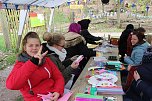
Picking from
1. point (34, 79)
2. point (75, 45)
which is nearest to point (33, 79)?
point (34, 79)

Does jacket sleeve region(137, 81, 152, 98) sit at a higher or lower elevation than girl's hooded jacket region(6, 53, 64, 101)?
lower

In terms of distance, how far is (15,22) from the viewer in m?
8.37

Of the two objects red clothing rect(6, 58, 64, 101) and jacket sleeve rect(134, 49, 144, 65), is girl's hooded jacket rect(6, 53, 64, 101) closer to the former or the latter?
red clothing rect(6, 58, 64, 101)

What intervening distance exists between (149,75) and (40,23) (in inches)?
340

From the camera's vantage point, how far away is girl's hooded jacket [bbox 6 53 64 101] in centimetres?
166

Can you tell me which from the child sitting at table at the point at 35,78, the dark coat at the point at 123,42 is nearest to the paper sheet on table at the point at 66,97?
the child sitting at table at the point at 35,78

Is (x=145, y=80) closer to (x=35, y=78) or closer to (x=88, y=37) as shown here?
(x=35, y=78)

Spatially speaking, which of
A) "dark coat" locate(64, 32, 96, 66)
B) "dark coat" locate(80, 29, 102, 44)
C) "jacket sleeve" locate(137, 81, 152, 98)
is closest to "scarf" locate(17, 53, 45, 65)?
"jacket sleeve" locate(137, 81, 152, 98)

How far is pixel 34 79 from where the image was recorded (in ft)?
6.03

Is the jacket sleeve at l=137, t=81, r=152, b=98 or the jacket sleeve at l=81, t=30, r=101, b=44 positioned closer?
the jacket sleeve at l=137, t=81, r=152, b=98

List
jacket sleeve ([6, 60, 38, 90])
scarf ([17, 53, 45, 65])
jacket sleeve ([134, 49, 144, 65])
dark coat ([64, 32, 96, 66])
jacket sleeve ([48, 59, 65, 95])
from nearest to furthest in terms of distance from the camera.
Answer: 1. jacket sleeve ([6, 60, 38, 90])
2. scarf ([17, 53, 45, 65])
3. jacket sleeve ([48, 59, 65, 95])
4. jacket sleeve ([134, 49, 144, 65])
5. dark coat ([64, 32, 96, 66])

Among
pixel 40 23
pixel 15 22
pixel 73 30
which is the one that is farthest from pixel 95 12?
pixel 73 30

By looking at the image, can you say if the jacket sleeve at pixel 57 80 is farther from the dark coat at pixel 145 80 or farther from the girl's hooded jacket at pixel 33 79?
the dark coat at pixel 145 80

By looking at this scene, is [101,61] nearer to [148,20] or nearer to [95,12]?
[148,20]
